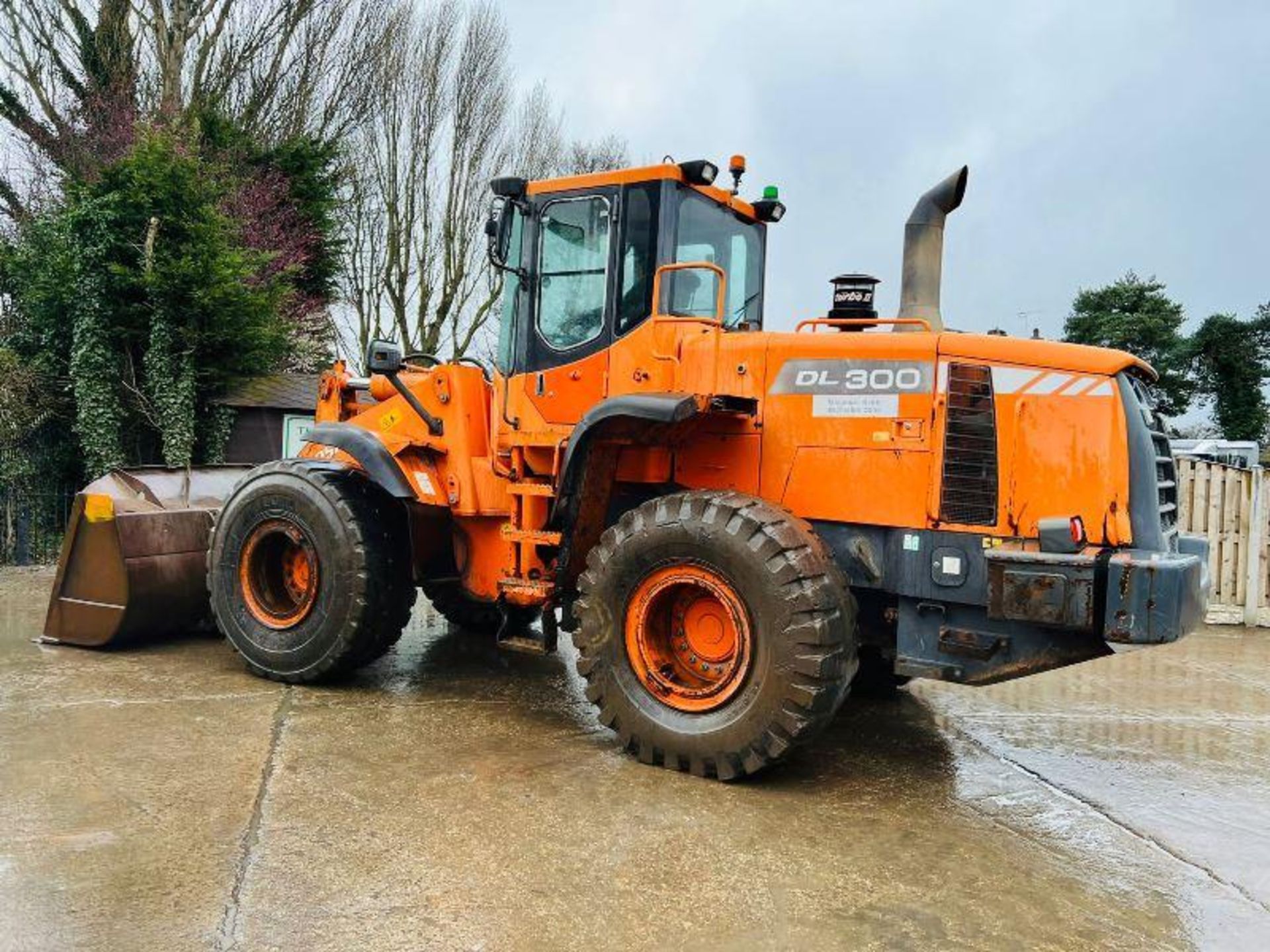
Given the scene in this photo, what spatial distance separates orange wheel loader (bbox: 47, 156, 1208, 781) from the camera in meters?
4.10

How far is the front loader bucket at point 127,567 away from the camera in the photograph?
628 centimetres

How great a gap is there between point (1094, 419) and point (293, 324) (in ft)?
42.7

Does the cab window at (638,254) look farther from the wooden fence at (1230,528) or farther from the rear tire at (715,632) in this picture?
the wooden fence at (1230,528)

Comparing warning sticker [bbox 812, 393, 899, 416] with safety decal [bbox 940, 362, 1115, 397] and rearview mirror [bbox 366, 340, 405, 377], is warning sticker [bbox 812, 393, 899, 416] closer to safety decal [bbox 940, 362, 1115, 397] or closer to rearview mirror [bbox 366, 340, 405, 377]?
safety decal [bbox 940, 362, 1115, 397]

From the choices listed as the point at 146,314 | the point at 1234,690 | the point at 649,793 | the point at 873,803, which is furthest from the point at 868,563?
the point at 146,314

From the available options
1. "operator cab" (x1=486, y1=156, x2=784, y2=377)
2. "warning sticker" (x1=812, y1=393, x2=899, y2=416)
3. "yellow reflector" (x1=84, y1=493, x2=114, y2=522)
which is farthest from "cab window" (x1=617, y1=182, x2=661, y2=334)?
"yellow reflector" (x1=84, y1=493, x2=114, y2=522)

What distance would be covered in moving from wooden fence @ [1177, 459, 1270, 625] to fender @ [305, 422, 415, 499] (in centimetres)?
759

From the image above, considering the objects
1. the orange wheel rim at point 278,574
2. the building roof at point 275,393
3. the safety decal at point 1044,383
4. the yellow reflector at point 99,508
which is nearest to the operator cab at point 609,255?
the safety decal at point 1044,383

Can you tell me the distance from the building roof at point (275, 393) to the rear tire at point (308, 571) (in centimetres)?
805

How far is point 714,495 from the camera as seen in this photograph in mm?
4418

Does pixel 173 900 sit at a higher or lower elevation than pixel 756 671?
lower

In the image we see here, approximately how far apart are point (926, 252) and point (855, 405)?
121cm

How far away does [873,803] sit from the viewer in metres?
4.20

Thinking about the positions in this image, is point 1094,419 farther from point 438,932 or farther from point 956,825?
point 438,932
